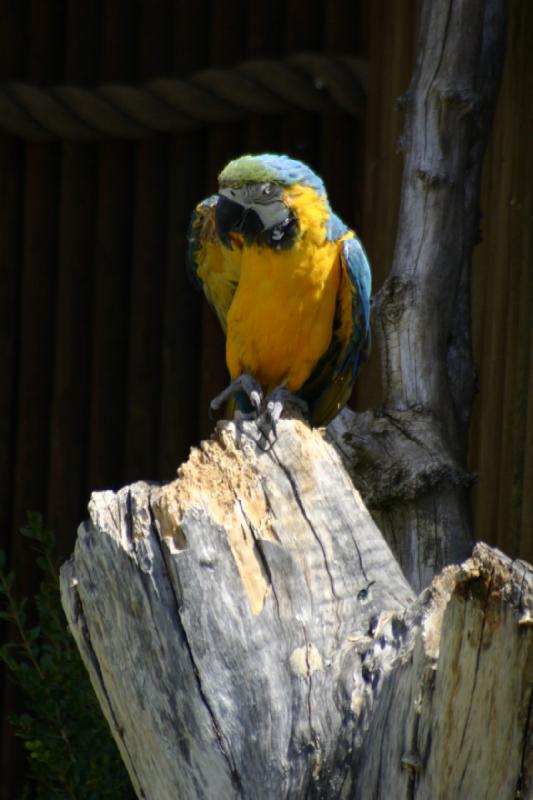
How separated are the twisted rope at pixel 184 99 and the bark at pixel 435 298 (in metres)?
1.03

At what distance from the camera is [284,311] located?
331 cm

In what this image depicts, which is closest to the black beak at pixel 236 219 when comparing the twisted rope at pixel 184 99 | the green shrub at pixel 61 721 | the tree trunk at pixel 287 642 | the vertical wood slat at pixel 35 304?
the tree trunk at pixel 287 642

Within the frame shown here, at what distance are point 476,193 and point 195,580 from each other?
1803 mm

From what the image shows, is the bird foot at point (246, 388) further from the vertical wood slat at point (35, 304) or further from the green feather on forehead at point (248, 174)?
the vertical wood slat at point (35, 304)

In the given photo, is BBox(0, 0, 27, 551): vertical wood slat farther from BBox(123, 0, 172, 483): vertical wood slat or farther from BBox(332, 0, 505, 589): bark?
BBox(332, 0, 505, 589): bark

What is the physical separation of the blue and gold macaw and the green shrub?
102 centimetres

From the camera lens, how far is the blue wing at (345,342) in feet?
11.1

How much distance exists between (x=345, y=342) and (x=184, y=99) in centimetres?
158

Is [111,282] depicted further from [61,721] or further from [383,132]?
[61,721]

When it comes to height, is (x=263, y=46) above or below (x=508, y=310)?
above

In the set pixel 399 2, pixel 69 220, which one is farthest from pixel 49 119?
pixel 399 2

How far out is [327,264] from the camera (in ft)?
11.0

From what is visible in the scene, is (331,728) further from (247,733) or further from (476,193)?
(476,193)

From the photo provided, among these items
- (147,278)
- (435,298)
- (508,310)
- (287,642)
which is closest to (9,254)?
(147,278)
